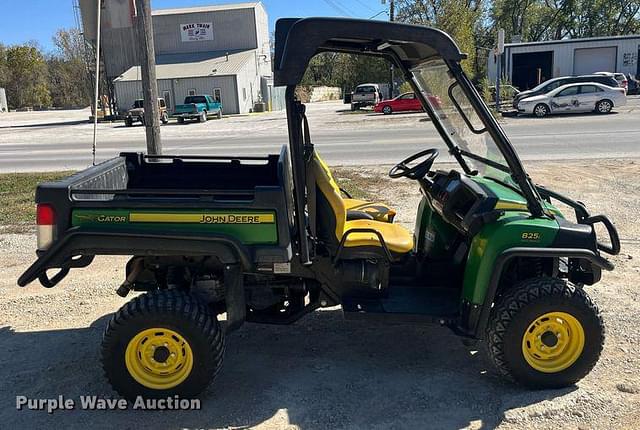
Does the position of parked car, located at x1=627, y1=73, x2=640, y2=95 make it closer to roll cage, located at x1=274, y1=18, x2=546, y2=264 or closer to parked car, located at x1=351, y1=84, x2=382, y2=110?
parked car, located at x1=351, y1=84, x2=382, y2=110

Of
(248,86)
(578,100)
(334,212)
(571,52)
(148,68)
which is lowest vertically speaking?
(334,212)

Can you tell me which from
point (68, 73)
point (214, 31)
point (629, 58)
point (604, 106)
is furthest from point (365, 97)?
point (68, 73)

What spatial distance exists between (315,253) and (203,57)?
153 ft

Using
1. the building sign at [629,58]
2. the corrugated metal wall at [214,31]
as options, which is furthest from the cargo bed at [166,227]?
the corrugated metal wall at [214,31]

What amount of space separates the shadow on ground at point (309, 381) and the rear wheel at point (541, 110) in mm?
21534

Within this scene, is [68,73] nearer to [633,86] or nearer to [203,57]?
[203,57]

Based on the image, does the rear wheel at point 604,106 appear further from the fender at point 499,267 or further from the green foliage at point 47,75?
the green foliage at point 47,75

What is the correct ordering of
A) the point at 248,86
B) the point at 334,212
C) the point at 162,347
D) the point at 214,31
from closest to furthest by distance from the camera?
the point at 162,347
the point at 334,212
the point at 248,86
the point at 214,31

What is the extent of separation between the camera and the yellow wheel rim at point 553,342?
321 centimetres

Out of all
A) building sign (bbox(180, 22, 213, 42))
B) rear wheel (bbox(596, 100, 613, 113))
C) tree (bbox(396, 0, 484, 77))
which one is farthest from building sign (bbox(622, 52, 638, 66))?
building sign (bbox(180, 22, 213, 42))

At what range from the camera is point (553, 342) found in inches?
128

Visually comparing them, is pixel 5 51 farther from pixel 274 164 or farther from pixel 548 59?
pixel 274 164

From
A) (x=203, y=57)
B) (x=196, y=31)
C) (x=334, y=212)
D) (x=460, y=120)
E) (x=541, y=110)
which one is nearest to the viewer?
(x=334, y=212)

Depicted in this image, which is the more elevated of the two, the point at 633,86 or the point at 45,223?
the point at 633,86
